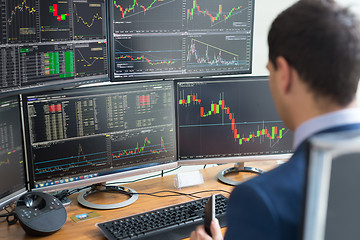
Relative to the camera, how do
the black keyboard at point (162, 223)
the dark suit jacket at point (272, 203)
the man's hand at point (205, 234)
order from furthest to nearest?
→ the black keyboard at point (162, 223), the man's hand at point (205, 234), the dark suit jacket at point (272, 203)

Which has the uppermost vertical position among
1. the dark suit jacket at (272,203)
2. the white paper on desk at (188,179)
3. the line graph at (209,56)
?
the line graph at (209,56)

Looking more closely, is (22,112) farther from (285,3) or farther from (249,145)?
(285,3)

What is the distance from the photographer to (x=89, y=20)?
72.0 inches

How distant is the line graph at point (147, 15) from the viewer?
6.19ft

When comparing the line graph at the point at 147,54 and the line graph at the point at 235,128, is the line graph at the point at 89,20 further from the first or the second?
the line graph at the point at 235,128

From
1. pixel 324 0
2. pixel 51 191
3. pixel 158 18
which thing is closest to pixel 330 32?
pixel 324 0

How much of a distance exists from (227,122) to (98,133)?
0.59 meters

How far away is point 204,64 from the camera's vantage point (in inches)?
82.3

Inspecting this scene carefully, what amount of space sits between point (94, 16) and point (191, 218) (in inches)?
34.9

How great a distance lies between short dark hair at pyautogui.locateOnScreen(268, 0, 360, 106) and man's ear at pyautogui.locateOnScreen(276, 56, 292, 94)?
19 mm

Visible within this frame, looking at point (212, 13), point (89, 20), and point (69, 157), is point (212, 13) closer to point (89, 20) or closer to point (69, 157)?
point (89, 20)

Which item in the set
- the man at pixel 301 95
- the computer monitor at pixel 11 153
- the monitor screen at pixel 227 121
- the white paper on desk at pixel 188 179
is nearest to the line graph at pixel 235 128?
the monitor screen at pixel 227 121

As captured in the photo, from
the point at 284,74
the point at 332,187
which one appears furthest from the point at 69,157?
the point at 332,187

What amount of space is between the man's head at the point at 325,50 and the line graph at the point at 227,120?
1.05 m
